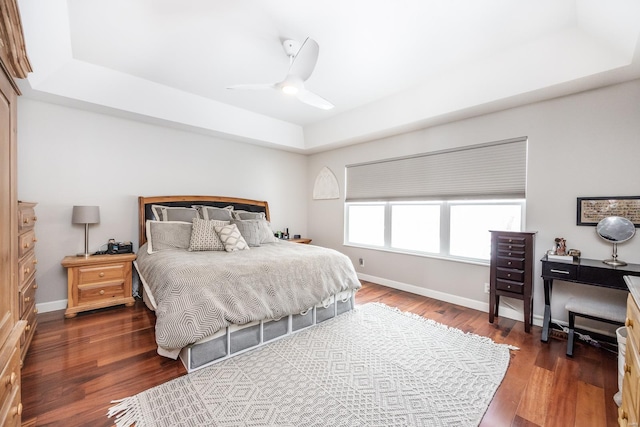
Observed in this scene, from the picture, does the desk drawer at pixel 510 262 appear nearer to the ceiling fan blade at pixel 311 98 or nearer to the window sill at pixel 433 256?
the window sill at pixel 433 256

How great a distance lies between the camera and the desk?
2.17 meters

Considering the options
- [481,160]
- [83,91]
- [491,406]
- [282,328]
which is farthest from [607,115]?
[83,91]

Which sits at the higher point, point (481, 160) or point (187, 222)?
point (481, 160)

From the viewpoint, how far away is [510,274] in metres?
2.82

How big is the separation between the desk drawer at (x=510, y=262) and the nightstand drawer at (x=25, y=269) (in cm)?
424

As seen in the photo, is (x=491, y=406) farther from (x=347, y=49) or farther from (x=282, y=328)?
(x=347, y=49)

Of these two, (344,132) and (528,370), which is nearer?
(528,370)

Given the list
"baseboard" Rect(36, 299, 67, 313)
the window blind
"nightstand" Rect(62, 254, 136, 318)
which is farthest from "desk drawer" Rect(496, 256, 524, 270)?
"baseboard" Rect(36, 299, 67, 313)

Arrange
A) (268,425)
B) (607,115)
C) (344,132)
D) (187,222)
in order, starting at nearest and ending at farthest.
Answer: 1. (268,425)
2. (607,115)
3. (187,222)
4. (344,132)

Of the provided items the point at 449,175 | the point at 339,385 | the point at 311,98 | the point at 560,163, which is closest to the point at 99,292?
the point at 339,385

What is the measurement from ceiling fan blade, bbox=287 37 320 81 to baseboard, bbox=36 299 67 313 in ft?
11.9

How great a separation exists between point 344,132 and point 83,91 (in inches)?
127

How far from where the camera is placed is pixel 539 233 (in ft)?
9.53

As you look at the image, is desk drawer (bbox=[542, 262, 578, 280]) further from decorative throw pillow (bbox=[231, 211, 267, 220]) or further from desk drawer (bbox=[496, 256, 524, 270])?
decorative throw pillow (bbox=[231, 211, 267, 220])
